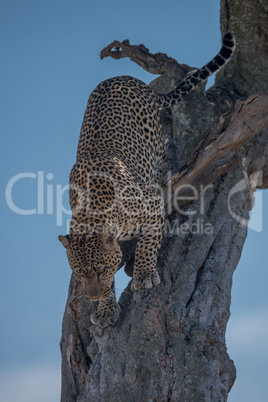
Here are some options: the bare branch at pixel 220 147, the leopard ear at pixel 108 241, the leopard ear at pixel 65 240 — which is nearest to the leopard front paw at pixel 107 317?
the leopard ear at pixel 108 241

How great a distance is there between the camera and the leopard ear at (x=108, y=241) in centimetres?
632

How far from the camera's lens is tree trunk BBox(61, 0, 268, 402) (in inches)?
243

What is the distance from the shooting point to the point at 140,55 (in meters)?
10.8

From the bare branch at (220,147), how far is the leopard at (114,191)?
37 cm

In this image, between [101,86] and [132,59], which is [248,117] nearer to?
[101,86]

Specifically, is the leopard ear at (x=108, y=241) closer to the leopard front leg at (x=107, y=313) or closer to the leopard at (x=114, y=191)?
the leopard at (x=114, y=191)

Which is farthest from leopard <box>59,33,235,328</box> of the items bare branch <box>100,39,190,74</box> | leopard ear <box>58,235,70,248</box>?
bare branch <box>100,39,190,74</box>

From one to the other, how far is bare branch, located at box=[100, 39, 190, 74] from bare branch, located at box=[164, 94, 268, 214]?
2350 mm

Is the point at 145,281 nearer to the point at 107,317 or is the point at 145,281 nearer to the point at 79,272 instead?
the point at 107,317

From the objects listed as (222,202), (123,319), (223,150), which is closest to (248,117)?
(223,150)

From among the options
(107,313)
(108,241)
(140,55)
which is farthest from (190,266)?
(140,55)

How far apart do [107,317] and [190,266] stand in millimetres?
1332

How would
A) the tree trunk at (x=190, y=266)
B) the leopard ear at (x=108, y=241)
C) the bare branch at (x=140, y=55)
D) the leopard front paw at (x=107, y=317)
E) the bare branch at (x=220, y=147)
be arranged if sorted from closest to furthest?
the tree trunk at (x=190, y=266) < the leopard ear at (x=108, y=241) < the leopard front paw at (x=107, y=317) < the bare branch at (x=220, y=147) < the bare branch at (x=140, y=55)

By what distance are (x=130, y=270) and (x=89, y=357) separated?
1.29 m
